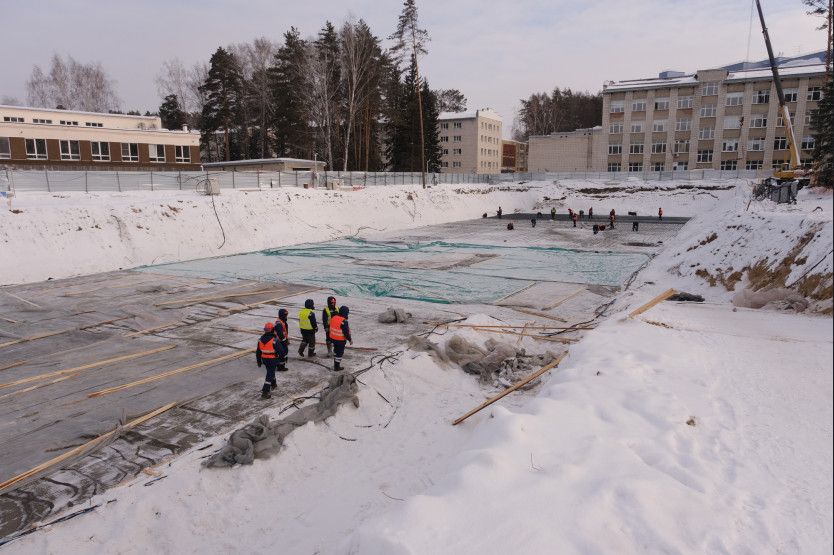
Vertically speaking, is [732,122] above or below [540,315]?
above

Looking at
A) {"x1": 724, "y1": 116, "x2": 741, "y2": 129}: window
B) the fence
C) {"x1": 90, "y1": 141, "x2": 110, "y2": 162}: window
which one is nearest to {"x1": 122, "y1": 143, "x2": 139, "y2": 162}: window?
{"x1": 90, "y1": 141, "x2": 110, "y2": 162}: window

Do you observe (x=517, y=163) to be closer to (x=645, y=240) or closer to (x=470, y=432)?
(x=645, y=240)

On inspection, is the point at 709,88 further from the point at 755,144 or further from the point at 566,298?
the point at 566,298

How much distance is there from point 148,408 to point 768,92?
7225 centimetres

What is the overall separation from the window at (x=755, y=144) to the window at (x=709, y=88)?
289 inches

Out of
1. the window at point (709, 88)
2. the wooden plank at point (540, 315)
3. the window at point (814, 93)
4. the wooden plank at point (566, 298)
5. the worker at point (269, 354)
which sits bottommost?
the wooden plank at point (540, 315)

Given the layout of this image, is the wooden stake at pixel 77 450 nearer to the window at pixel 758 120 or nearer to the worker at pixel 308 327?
the worker at pixel 308 327

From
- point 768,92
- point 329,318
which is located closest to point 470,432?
point 329,318

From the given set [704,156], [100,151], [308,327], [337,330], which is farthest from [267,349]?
[704,156]

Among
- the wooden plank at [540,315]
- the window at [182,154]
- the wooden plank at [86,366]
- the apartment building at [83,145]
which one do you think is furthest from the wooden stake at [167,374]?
the window at [182,154]

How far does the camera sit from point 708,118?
62281mm

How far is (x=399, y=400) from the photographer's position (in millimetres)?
8492

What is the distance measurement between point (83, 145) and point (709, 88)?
66.5m

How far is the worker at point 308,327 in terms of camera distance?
10086mm
